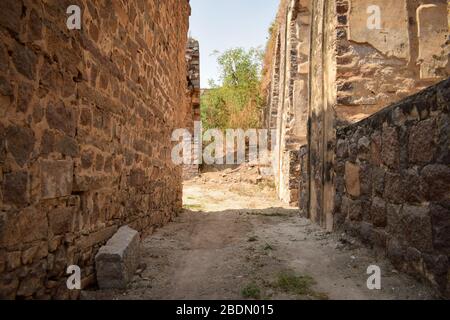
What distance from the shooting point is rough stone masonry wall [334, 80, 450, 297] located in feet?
6.43

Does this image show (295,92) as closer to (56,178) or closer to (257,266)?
(257,266)

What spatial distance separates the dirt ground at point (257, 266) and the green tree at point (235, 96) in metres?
10.6

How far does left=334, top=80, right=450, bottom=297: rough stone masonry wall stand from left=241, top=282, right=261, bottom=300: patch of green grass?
1.02 meters

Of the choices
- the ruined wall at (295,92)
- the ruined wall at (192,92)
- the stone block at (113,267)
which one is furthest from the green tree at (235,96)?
the stone block at (113,267)

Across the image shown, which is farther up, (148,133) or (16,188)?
(148,133)

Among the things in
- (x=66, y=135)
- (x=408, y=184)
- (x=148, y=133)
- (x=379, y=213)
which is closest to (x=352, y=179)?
(x=379, y=213)

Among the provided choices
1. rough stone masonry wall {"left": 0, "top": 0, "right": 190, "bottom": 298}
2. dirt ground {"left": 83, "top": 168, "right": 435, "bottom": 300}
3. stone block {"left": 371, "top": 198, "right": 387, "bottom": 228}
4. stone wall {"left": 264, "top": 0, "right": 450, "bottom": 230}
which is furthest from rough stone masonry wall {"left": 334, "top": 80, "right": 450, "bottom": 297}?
rough stone masonry wall {"left": 0, "top": 0, "right": 190, "bottom": 298}

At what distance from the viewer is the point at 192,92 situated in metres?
13.1

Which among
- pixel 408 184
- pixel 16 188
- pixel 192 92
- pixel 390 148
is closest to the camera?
pixel 16 188

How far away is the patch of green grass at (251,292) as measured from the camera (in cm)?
220

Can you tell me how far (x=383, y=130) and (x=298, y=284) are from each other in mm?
1391

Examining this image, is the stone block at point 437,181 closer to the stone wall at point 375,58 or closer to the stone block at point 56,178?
the stone wall at point 375,58

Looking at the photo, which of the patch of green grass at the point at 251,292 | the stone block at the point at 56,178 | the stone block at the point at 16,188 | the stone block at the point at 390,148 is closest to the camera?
the stone block at the point at 16,188

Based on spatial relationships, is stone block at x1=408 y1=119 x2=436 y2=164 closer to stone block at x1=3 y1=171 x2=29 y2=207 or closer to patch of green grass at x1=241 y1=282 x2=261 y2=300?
patch of green grass at x1=241 y1=282 x2=261 y2=300
